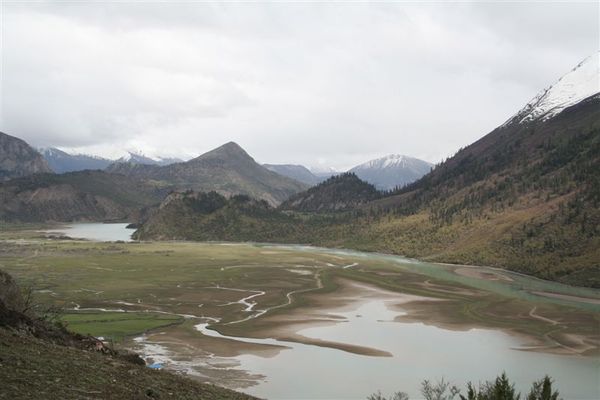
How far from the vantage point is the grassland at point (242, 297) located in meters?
62.4

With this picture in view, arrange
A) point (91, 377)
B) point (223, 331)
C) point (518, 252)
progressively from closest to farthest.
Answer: point (91, 377) → point (223, 331) → point (518, 252)

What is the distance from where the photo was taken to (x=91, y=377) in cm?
2175

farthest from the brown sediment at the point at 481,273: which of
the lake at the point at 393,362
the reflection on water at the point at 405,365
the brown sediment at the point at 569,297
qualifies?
the reflection on water at the point at 405,365

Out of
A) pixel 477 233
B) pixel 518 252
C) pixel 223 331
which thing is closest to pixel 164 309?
pixel 223 331

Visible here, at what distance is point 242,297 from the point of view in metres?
92.8

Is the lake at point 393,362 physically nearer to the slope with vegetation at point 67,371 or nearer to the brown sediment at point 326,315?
the brown sediment at point 326,315

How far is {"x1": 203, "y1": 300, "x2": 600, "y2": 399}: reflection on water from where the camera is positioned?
45.6 meters

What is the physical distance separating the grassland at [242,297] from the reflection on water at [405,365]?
3.63m

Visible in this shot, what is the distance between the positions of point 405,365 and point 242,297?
44656mm

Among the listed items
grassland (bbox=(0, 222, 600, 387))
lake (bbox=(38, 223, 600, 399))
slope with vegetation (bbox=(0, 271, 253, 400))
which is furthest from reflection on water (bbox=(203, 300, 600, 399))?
slope with vegetation (bbox=(0, 271, 253, 400))

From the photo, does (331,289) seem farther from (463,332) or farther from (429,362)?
(429,362)

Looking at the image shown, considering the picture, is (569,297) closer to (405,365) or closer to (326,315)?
(326,315)

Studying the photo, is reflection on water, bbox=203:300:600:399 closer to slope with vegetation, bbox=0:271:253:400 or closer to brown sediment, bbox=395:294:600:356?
brown sediment, bbox=395:294:600:356

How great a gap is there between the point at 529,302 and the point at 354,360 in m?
53.1
